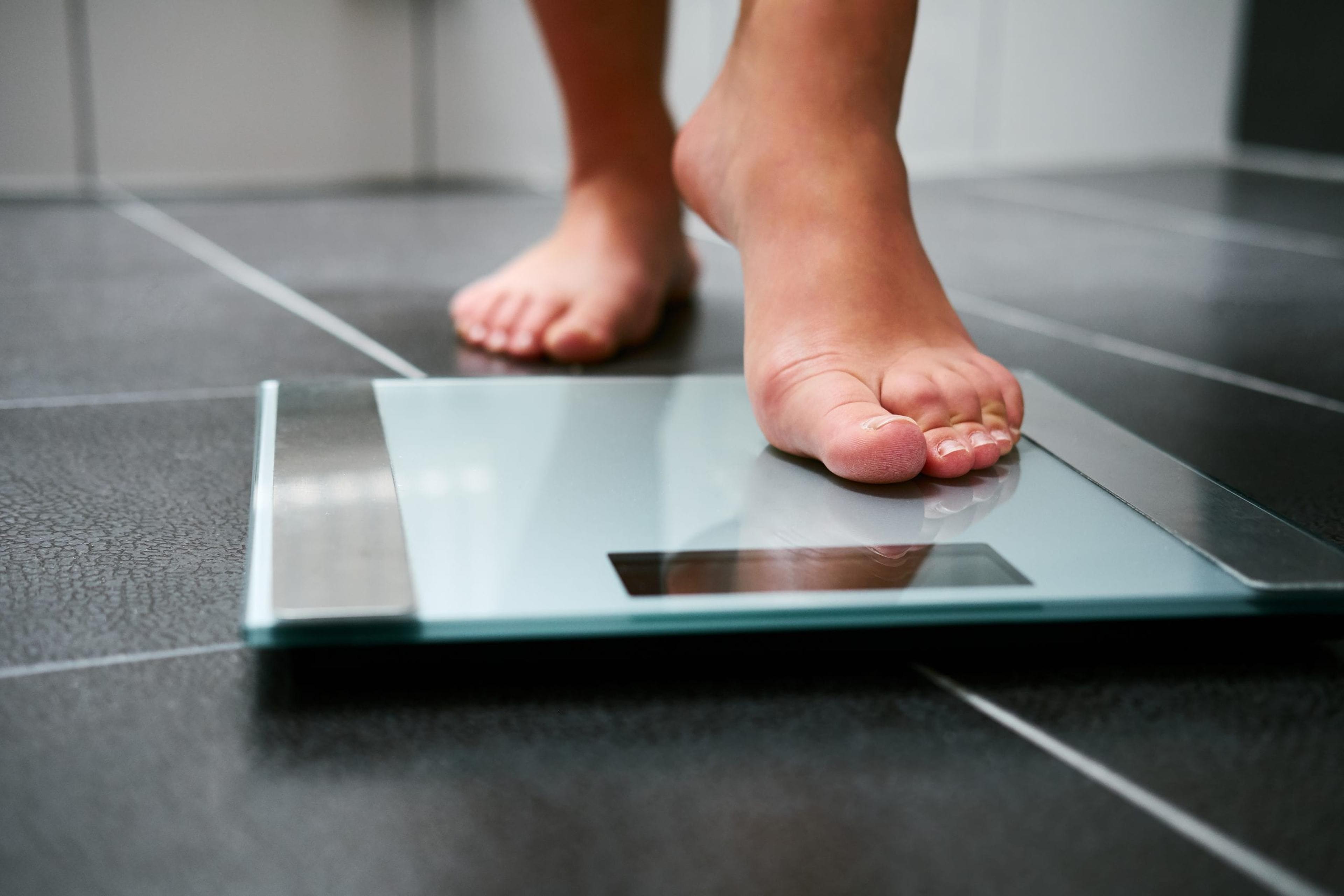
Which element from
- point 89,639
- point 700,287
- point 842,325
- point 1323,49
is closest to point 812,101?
point 842,325

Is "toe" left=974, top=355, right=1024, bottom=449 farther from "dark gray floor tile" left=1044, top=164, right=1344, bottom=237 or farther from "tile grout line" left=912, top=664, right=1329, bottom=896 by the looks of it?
"dark gray floor tile" left=1044, top=164, right=1344, bottom=237

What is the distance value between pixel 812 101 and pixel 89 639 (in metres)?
0.52

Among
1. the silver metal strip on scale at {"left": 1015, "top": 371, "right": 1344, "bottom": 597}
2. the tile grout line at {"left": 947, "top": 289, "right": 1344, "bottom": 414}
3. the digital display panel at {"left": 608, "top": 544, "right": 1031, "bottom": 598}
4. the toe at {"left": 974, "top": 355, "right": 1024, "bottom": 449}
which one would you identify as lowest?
the tile grout line at {"left": 947, "top": 289, "right": 1344, "bottom": 414}

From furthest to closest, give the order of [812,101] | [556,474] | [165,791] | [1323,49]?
[1323,49] < [812,101] < [556,474] < [165,791]

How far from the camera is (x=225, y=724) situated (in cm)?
48

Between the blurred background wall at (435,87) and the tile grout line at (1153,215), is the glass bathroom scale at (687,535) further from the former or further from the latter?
the blurred background wall at (435,87)

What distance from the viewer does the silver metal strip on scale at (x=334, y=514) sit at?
488 mm

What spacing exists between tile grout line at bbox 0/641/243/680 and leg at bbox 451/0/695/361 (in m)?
0.63

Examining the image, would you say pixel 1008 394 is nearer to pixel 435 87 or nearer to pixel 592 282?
pixel 592 282

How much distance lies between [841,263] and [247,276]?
0.89m

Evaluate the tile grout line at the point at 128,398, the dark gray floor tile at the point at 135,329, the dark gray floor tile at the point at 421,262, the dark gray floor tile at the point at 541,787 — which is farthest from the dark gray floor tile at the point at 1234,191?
the dark gray floor tile at the point at 541,787

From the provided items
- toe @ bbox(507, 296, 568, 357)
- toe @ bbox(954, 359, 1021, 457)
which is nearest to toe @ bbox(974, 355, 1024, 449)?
toe @ bbox(954, 359, 1021, 457)

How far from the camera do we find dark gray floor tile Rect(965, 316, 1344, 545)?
0.77 m

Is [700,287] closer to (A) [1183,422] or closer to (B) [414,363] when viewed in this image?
(B) [414,363]
